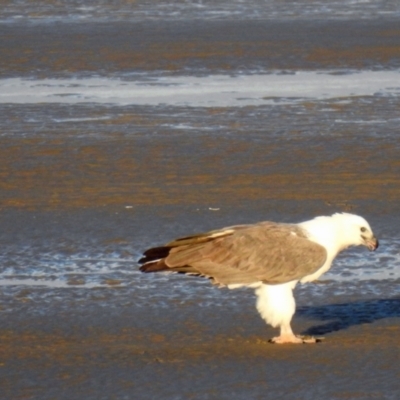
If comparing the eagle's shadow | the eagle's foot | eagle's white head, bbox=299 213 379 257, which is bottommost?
the eagle's shadow

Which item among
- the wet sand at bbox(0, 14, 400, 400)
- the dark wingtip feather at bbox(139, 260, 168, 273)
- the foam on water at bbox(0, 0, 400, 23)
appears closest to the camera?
the wet sand at bbox(0, 14, 400, 400)

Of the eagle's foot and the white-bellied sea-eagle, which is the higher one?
the white-bellied sea-eagle

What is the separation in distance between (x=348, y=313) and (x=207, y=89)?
20.1ft

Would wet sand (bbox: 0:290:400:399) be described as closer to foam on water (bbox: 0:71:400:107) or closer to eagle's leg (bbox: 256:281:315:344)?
eagle's leg (bbox: 256:281:315:344)

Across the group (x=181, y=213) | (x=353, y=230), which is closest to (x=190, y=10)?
(x=181, y=213)

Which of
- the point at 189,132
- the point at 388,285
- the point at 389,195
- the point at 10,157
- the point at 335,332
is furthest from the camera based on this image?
the point at 189,132

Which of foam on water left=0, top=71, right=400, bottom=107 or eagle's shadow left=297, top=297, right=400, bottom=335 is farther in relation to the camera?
foam on water left=0, top=71, right=400, bottom=107

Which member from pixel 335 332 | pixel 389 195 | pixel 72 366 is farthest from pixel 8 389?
pixel 389 195

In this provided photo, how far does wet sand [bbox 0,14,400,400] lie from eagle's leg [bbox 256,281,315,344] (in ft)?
0.29

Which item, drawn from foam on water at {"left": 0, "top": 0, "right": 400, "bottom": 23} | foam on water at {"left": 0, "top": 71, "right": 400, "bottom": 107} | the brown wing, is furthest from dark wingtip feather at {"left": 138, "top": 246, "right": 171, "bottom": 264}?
foam on water at {"left": 0, "top": 0, "right": 400, "bottom": 23}

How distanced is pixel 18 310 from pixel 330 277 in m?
1.81

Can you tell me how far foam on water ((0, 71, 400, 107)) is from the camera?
12.0 meters

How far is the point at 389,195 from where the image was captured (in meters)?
8.82

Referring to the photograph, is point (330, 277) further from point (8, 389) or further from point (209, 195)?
point (8, 389)
